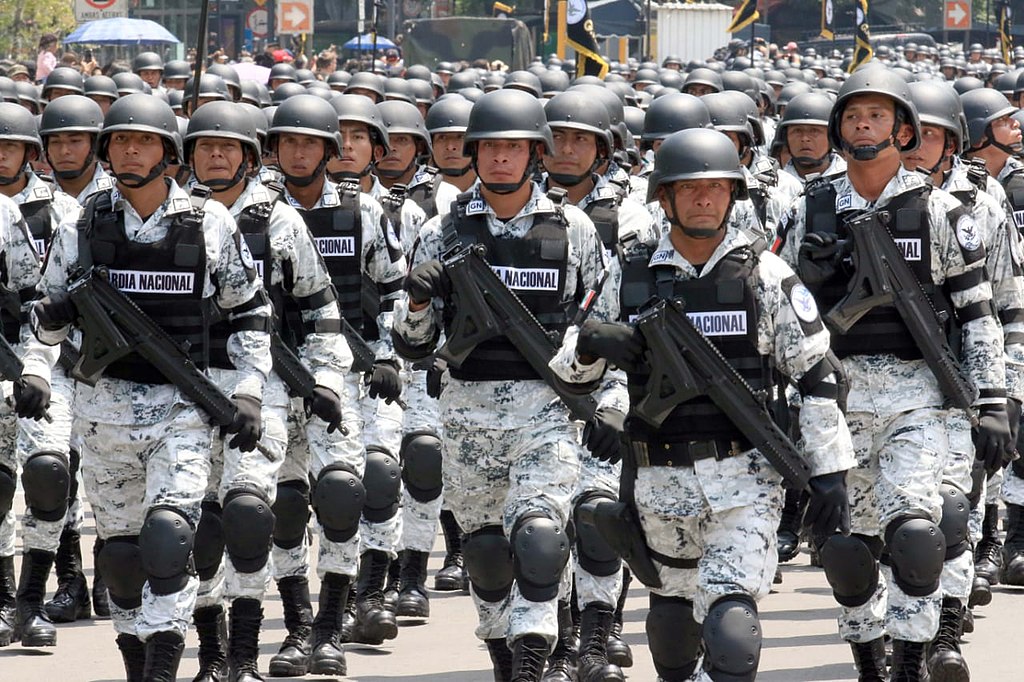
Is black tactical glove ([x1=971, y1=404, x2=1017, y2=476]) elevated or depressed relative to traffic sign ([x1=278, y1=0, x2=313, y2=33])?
depressed

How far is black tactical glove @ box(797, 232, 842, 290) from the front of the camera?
7.09 m

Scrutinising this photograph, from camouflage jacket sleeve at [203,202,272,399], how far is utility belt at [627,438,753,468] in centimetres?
153

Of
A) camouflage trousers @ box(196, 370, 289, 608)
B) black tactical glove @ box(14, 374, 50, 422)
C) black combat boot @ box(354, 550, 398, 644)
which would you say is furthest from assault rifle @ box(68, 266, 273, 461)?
black combat boot @ box(354, 550, 398, 644)

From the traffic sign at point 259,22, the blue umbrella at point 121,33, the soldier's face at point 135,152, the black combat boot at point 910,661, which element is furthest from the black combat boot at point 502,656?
the traffic sign at point 259,22

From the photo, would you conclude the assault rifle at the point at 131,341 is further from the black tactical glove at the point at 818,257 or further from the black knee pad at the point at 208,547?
the black tactical glove at the point at 818,257

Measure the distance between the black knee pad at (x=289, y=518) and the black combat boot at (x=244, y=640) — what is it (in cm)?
52

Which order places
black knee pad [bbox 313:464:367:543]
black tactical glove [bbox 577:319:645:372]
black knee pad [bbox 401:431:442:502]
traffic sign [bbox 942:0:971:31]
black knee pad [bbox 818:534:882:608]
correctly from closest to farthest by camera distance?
black tactical glove [bbox 577:319:645:372], black knee pad [bbox 818:534:882:608], black knee pad [bbox 313:464:367:543], black knee pad [bbox 401:431:442:502], traffic sign [bbox 942:0:971:31]

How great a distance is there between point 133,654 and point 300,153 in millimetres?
2468

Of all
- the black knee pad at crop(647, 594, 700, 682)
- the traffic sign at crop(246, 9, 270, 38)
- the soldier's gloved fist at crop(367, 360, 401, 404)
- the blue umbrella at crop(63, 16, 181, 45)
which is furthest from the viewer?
the traffic sign at crop(246, 9, 270, 38)

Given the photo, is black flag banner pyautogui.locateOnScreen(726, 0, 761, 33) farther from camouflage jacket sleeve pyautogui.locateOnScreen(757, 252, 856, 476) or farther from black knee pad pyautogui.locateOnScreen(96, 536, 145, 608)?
camouflage jacket sleeve pyautogui.locateOnScreen(757, 252, 856, 476)

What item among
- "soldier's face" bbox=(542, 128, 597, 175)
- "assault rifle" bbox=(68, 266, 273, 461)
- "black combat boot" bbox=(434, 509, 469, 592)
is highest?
"soldier's face" bbox=(542, 128, 597, 175)

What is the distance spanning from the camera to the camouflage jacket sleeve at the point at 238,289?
697 cm

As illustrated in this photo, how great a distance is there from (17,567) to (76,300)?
3.72 m

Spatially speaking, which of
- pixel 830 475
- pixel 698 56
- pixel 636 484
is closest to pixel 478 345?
pixel 636 484
